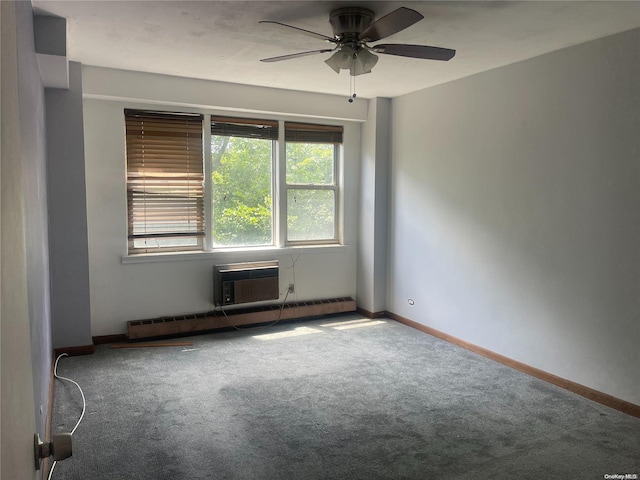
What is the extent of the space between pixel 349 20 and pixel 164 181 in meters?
2.61

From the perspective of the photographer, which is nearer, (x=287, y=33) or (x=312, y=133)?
(x=287, y=33)

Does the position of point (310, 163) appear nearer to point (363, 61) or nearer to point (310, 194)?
point (310, 194)

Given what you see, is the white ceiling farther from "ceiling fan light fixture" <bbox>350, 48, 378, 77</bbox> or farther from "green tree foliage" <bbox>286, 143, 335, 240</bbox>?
A: "green tree foliage" <bbox>286, 143, 335, 240</bbox>

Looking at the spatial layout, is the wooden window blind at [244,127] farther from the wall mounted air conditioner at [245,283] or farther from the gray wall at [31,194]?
the gray wall at [31,194]

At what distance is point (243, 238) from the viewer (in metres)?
5.22

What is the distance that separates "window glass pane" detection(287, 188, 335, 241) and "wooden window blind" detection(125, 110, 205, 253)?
1.01 m

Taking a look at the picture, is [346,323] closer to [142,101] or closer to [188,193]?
[188,193]

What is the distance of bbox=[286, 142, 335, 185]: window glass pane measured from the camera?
539cm

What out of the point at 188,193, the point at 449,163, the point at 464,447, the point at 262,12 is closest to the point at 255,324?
the point at 188,193

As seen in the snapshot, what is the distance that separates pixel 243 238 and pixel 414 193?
183cm

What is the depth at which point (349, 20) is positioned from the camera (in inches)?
111

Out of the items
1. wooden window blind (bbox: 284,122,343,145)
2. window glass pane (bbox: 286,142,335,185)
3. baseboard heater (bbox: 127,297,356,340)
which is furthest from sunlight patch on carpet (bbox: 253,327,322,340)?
wooden window blind (bbox: 284,122,343,145)

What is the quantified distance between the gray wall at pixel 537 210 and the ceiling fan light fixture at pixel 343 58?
5.22 ft

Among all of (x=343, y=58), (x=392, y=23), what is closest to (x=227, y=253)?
(x=343, y=58)
